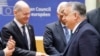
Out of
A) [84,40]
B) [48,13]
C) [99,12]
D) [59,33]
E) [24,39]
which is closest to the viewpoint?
[84,40]

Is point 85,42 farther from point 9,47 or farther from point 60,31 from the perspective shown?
point 60,31

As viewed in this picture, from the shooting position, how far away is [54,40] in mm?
4500

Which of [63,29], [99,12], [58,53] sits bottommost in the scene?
[58,53]

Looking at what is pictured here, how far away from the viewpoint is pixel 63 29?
4.59 m

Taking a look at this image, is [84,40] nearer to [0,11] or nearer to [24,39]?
[24,39]

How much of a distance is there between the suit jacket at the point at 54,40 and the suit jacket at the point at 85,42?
1.22 meters

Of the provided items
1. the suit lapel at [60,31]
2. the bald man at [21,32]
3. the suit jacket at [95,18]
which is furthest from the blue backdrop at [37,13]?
the suit jacket at [95,18]

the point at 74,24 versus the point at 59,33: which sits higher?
the point at 74,24

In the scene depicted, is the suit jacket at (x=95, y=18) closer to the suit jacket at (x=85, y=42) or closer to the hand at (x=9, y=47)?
the suit jacket at (x=85, y=42)

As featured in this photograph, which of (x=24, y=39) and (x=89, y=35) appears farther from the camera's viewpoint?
(x=24, y=39)

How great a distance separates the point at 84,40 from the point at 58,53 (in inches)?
51.9

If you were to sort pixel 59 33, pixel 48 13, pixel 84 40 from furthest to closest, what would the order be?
1. pixel 48 13
2. pixel 59 33
3. pixel 84 40

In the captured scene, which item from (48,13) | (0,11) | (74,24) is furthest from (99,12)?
(0,11)

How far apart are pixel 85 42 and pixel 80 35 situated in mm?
104
